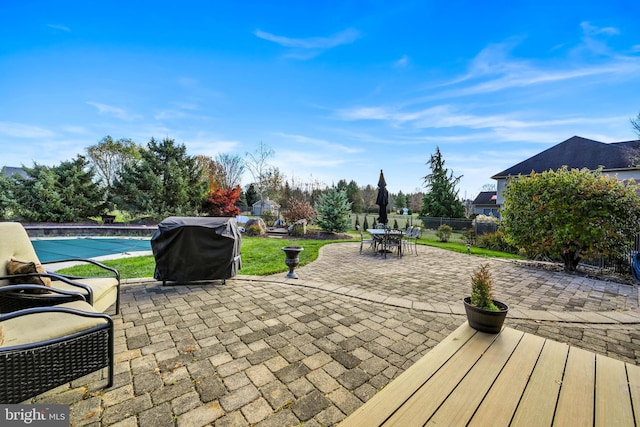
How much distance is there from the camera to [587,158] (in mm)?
18109

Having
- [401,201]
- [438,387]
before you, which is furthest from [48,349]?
[401,201]

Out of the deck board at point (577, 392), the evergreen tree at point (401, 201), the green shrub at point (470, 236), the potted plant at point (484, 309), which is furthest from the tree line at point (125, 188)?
the evergreen tree at point (401, 201)

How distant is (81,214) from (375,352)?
17868 millimetres

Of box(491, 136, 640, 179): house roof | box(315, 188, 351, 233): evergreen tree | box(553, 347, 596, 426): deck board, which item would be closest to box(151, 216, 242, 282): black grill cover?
box(553, 347, 596, 426): deck board

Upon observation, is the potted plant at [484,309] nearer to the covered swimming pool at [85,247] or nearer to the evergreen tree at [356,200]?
the covered swimming pool at [85,247]

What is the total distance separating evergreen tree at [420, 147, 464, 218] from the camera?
819 inches

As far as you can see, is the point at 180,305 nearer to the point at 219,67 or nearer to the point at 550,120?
the point at 219,67

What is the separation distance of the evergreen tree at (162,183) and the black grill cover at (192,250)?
12.4 metres

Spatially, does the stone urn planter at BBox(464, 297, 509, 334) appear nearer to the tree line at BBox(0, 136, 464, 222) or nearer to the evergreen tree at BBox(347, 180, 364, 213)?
the tree line at BBox(0, 136, 464, 222)

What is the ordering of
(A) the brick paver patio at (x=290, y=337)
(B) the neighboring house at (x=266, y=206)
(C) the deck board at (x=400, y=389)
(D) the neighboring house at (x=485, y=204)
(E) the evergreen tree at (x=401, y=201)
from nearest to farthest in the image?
(C) the deck board at (x=400, y=389) < (A) the brick paver patio at (x=290, y=337) < (B) the neighboring house at (x=266, y=206) < (D) the neighboring house at (x=485, y=204) < (E) the evergreen tree at (x=401, y=201)

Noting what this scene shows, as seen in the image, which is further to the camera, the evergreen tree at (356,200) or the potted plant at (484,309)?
the evergreen tree at (356,200)

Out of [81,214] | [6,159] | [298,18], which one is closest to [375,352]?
[298,18]

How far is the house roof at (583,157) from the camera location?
16.6 meters

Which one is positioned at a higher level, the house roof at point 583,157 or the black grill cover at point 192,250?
the house roof at point 583,157
